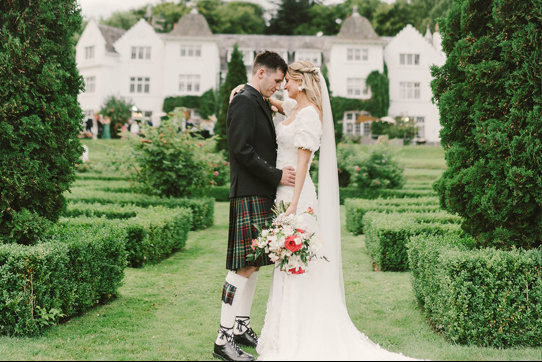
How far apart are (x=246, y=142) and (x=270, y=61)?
876 millimetres

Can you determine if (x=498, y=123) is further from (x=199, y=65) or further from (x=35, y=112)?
(x=199, y=65)

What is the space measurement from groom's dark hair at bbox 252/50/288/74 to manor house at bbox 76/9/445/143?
43.0 m

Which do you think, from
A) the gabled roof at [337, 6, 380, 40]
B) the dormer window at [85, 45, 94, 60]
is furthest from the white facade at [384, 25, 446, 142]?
the dormer window at [85, 45, 94, 60]

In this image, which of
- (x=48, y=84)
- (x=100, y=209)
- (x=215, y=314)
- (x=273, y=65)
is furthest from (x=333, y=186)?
(x=100, y=209)

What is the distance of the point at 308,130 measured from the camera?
491 cm

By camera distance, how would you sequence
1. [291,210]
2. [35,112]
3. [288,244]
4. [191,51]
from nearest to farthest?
1. [288,244]
2. [291,210]
3. [35,112]
4. [191,51]

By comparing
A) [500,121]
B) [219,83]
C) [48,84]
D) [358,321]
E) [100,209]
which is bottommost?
[358,321]

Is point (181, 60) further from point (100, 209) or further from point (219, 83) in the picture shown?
point (100, 209)

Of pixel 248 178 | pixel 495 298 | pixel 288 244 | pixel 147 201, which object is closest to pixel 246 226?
pixel 248 178

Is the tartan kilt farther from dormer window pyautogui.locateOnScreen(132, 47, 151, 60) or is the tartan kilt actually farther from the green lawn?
dormer window pyautogui.locateOnScreen(132, 47, 151, 60)

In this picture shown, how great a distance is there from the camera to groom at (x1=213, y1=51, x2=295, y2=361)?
489 cm

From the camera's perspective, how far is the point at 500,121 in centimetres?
541

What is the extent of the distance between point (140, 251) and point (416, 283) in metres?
4.61

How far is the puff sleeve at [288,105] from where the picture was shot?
537cm
